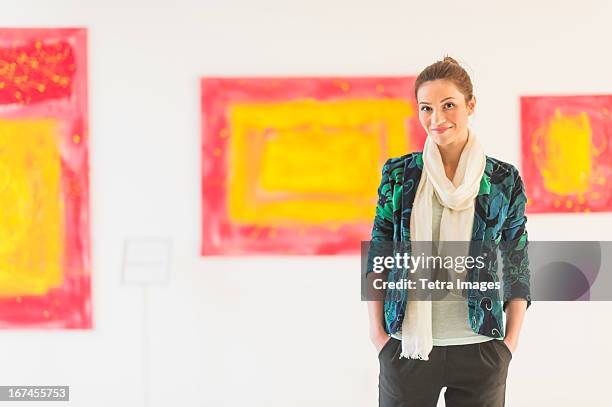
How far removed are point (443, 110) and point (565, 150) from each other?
975mm

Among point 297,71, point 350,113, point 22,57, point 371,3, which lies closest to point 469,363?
point 350,113

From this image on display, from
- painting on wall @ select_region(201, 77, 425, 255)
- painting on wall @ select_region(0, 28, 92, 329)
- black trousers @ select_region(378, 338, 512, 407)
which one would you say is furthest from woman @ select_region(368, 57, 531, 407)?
painting on wall @ select_region(0, 28, 92, 329)

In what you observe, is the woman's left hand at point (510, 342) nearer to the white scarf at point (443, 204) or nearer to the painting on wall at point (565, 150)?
the white scarf at point (443, 204)

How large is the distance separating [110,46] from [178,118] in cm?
40

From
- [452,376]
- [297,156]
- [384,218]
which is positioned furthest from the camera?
[297,156]

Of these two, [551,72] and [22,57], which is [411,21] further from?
[22,57]

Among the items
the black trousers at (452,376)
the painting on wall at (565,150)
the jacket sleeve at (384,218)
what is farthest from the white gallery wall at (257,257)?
the black trousers at (452,376)

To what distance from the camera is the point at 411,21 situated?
2.21 metres

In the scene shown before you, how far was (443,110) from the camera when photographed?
1.53 meters

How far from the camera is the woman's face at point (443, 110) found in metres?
1.52

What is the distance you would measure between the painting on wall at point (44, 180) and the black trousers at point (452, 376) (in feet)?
4.61

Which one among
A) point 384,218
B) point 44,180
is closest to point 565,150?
point 384,218

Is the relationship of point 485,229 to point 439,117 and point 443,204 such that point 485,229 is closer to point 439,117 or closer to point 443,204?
point 443,204

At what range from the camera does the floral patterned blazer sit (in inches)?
59.5
